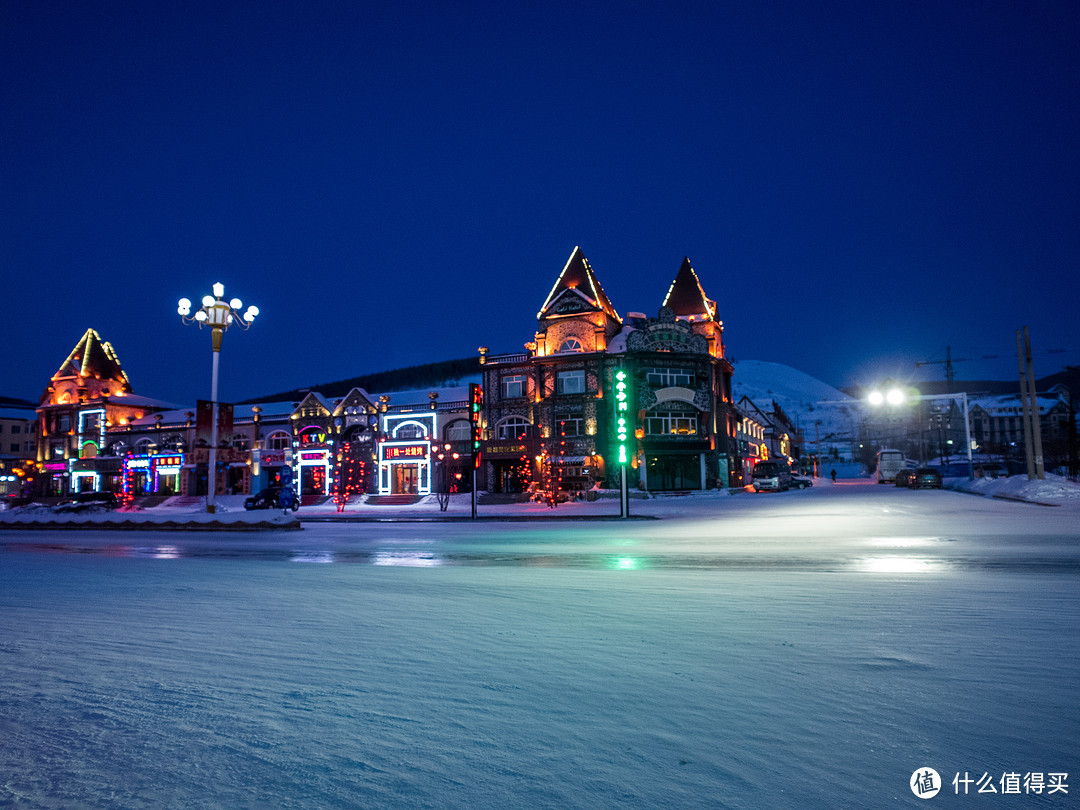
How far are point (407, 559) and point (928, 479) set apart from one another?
4930cm

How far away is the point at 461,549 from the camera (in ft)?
53.0

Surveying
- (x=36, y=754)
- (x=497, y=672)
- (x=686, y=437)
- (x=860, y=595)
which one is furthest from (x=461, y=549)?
(x=686, y=437)

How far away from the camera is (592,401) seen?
50.6 meters

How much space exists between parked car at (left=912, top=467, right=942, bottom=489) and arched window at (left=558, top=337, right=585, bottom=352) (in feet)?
94.4

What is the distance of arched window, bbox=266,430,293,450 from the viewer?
185ft

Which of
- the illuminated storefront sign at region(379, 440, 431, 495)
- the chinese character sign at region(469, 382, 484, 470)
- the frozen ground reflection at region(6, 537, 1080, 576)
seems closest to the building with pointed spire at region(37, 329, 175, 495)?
the illuminated storefront sign at region(379, 440, 431, 495)

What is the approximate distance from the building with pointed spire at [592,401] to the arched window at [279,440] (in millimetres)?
18100

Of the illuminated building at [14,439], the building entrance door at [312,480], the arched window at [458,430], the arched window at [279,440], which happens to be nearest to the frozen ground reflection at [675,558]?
the arched window at [458,430]

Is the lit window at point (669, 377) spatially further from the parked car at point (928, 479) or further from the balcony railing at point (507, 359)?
the parked car at point (928, 479)

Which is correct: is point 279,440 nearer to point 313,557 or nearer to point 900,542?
point 313,557

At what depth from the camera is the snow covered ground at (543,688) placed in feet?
11.5

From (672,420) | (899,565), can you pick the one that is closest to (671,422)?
(672,420)

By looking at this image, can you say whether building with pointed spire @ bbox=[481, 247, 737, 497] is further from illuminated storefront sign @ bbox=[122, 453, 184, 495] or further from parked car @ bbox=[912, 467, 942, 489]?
illuminated storefront sign @ bbox=[122, 453, 184, 495]

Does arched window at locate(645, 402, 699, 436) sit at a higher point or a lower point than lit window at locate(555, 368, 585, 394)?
lower
